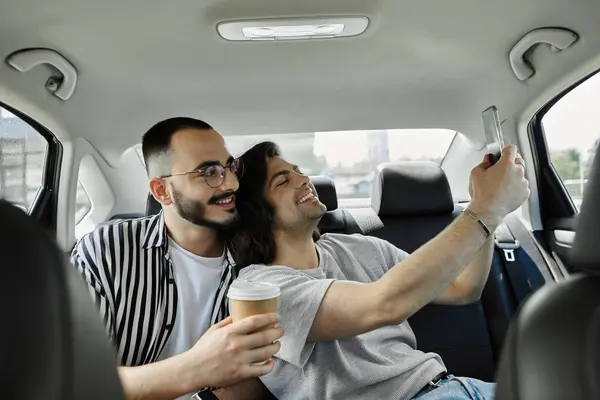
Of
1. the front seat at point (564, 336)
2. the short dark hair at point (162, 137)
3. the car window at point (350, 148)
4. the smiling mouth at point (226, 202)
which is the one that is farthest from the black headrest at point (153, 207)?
the front seat at point (564, 336)

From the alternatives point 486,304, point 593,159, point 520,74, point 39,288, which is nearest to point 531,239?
point 486,304

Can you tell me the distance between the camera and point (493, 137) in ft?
6.98

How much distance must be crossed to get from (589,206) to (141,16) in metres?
1.58

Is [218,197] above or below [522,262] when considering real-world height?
above

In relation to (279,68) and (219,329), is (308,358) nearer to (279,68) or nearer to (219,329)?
(219,329)

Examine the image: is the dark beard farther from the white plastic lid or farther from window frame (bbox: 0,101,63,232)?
window frame (bbox: 0,101,63,232)

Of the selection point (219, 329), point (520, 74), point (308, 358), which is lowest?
point (308, 358)

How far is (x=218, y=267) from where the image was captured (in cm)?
201

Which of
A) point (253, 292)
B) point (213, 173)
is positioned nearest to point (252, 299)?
point (253, 292)

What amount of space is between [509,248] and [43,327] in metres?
2.34

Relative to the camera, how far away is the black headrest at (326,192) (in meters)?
2.79

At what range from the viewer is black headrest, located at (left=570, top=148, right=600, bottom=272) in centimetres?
96

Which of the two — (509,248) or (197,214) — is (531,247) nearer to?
(509,248)

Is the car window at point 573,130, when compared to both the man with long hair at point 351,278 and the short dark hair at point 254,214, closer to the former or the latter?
the man with long hair at point 351,278
